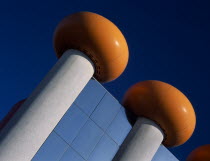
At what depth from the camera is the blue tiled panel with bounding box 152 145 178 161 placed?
1039cm

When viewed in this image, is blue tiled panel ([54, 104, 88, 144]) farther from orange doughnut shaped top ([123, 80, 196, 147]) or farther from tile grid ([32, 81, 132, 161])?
orange doughnut shaped top ([123, 80, 196, 147])

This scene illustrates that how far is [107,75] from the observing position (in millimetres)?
9844

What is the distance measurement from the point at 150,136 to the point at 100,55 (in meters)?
2.73

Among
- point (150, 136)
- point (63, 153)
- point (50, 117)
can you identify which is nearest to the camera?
point (50, 117)

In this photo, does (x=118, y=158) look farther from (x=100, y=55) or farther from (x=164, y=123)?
(x=100, y=55)

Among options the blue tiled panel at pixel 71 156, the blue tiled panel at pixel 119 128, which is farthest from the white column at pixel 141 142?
the blue tiled panel at pixel 71 156

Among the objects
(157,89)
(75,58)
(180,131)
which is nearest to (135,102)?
(157,89)

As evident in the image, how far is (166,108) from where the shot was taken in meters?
9.79

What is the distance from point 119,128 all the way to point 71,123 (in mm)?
1552

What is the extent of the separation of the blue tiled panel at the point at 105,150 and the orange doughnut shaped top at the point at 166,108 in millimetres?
1228

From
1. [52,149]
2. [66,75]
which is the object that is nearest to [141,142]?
[52,149]

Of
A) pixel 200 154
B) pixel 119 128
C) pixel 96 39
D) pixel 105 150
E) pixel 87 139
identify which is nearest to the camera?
pixel 96 39

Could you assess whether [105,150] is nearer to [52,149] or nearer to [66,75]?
[52,149]

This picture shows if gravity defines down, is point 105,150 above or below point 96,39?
below
